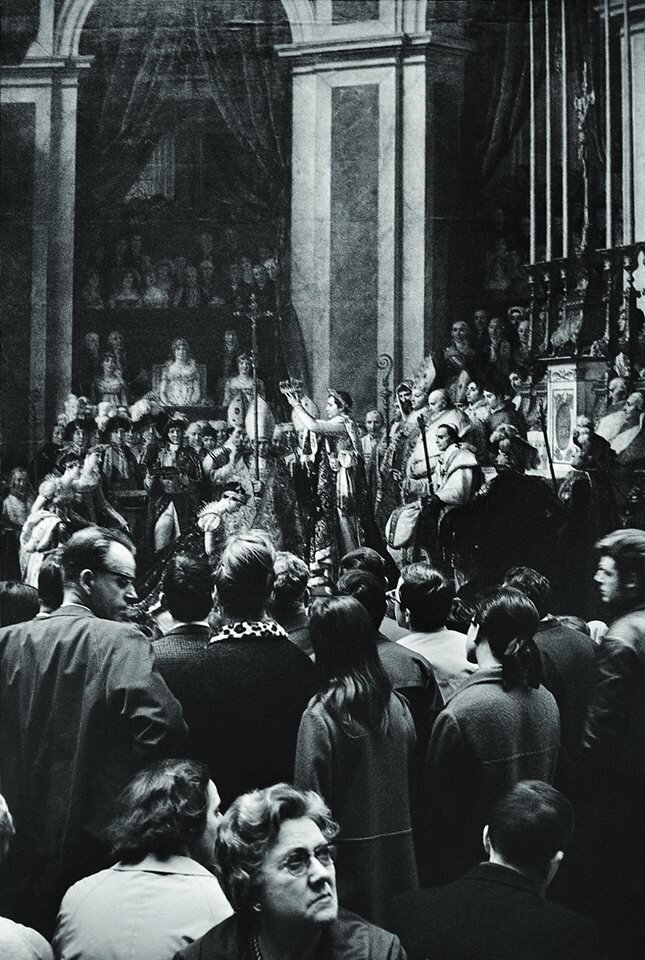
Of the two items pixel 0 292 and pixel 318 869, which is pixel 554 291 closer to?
pixel 0 292

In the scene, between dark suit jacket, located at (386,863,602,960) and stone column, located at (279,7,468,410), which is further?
stone column, located at (279,7,468,410)

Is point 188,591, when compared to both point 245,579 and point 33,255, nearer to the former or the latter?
point 245,579

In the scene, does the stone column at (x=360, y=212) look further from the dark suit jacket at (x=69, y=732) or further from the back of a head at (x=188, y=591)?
the dark suit jacket at (x=69, y=732)

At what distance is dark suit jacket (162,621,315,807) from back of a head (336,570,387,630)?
0.49m

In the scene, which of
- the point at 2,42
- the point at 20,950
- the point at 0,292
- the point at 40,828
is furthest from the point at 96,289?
the point at 20,950

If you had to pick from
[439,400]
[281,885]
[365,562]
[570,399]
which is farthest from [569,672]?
[281,885]

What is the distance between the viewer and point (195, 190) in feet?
25.0

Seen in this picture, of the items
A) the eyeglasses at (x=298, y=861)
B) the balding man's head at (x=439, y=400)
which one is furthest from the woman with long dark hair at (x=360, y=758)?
the balding man's head at (x=439, y=400)

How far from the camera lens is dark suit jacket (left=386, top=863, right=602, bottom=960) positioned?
17.3 feet

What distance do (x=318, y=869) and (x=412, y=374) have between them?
3.48 m

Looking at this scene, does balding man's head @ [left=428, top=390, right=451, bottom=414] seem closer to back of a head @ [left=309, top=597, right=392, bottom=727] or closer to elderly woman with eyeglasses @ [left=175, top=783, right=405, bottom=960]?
back of a head @ [left=309, top=597, right=392, bottom=727]

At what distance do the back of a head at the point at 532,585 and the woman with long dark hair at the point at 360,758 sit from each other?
41.3 inches

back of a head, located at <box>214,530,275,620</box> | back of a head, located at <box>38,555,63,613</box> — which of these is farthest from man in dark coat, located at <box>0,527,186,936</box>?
back of a head, located at <box>214,530,275,620</box>

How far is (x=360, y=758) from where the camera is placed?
19.5ft
